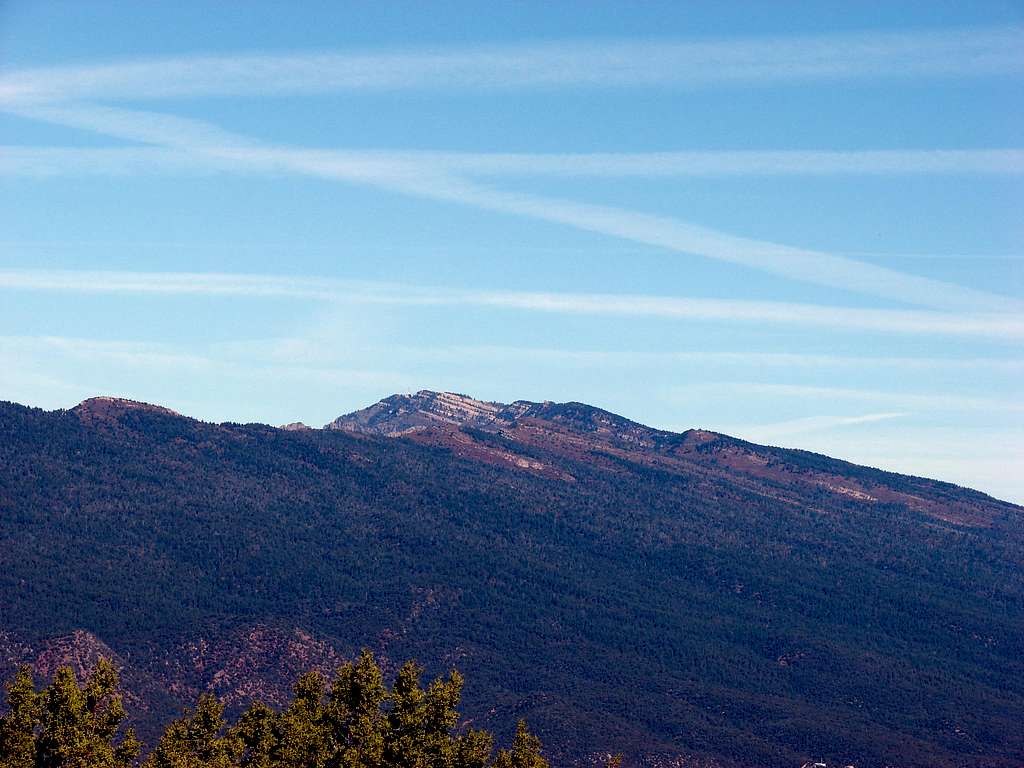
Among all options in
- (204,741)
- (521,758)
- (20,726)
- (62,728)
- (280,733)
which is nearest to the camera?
(20,726)

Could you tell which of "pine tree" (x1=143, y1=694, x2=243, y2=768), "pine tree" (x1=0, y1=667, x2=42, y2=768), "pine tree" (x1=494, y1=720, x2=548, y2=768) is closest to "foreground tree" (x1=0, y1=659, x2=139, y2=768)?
"pine tree" (x1=0, y1=667, x2=42, y2=768)

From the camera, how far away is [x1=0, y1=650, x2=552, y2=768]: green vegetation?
129 meters

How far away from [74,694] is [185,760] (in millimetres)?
11807

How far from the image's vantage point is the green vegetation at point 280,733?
129m

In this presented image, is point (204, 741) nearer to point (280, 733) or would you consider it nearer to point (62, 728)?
point (280, 733)

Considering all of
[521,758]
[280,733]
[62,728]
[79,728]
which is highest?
[521,758]

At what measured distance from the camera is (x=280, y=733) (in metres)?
140

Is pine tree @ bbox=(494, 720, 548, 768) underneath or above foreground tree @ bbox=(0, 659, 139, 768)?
above

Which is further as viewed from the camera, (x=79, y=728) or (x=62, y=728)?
(x=79, y=728)

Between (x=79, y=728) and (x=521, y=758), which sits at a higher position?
(x=521, y=758)

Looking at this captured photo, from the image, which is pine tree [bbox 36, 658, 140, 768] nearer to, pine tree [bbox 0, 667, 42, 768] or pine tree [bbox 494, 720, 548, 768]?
pine tree [bbox 0, 667, 42, 768]

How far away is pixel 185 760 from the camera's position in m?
129

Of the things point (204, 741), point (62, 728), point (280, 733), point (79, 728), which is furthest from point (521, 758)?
point (62, 728)

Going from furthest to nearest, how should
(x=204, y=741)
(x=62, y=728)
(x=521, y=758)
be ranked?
(x=204, y=741), (x=62, y=728), (x=521, y=758)
